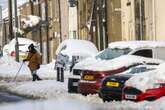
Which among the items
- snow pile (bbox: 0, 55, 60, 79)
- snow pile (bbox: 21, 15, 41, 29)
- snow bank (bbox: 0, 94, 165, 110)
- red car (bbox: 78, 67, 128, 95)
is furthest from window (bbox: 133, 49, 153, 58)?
snow pile (bbox: 21, 15, 41, 29)

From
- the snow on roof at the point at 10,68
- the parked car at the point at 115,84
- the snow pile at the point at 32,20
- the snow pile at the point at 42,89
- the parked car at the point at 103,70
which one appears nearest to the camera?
the parked car at the point at 115,84

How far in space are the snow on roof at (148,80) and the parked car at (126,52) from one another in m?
3.74

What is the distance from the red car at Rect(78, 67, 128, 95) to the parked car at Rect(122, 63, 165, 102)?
290 cm

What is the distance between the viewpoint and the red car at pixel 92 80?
2006 centimetres

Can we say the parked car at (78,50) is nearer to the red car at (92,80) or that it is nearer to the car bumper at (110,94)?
the red car at (92,80)

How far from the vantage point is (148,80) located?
16.7 m

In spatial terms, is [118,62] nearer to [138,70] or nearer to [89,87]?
[89,87]

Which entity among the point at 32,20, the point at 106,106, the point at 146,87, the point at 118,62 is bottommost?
the point at 106,106

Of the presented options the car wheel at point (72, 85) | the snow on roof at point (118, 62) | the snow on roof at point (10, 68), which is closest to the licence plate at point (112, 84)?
the snow on roof at point (118, 62)

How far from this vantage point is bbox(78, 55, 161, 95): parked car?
791 inches

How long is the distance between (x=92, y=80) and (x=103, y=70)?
476mm

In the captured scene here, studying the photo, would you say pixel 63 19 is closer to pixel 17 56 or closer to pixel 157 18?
pixel 17 56

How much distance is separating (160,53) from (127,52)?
3.79 ft

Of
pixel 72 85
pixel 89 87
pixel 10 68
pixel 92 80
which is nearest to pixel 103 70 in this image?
pixel 92 80
